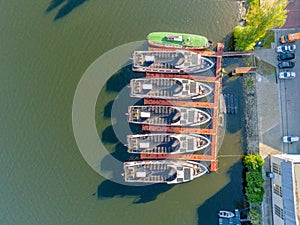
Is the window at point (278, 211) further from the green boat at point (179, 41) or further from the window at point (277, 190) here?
the green boat at point (179, 41)

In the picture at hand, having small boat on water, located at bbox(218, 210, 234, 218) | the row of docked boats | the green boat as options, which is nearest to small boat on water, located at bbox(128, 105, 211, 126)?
the row of docked boats

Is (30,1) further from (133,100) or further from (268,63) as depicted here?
(268,63)

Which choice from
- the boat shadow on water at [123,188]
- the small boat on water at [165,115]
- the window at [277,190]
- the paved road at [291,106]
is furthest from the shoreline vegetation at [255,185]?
the boat shadow on water at [123,188]

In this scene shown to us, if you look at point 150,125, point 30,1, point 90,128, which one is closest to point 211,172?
point 150,125

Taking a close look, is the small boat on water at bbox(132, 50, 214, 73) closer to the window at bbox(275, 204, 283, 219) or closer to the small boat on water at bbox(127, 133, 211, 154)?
the small boat on water at bbox(127, 133, 211, 154)

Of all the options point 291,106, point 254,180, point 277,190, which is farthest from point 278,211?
point 291,106

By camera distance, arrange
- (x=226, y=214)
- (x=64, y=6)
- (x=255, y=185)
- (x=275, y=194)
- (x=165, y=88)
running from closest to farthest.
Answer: (x=275, y=194)
(x=255, y=185)
(x=165, y=88)
(x=226, y=214)
(x=64, y=6)

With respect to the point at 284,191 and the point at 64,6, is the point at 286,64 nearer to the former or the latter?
the point at 284,191
